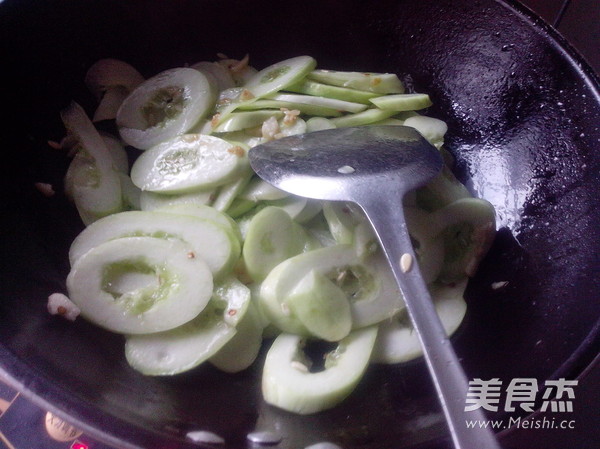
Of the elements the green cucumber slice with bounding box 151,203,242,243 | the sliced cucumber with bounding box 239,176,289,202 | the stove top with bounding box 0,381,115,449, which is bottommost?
the stove top with bounding box 0,381,115,449

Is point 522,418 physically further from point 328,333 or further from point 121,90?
point 121,90

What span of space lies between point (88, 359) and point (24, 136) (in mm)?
528

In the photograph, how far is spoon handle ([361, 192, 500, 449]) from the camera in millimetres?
627

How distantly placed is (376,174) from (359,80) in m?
0.37

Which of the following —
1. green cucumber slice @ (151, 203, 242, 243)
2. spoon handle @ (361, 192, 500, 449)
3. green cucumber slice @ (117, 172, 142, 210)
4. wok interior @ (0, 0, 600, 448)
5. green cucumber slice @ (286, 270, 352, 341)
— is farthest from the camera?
green cucumber slice @ (117, 172, 142, 210)

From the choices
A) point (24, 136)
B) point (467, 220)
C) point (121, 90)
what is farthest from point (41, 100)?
point (467, 220)

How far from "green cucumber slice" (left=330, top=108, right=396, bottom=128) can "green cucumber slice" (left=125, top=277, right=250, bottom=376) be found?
0.51 meters

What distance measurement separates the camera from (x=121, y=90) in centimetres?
126

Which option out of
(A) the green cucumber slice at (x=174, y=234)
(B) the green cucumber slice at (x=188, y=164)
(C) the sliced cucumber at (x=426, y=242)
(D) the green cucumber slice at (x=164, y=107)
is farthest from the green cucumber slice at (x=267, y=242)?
(D) the green cucumber slice at (x=164, y=107)

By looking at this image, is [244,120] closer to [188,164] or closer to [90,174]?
[188,164]

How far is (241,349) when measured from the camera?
0.92 m

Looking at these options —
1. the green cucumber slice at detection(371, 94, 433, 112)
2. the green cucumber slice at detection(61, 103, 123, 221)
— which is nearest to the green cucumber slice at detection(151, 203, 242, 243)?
the green cucumber slice at detection(61, 103, 123, 221)

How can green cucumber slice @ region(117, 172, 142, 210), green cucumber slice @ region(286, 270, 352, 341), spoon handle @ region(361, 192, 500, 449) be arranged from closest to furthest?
spoon handle @ region(361, 192, 500, 449), green cucumber slice @ region(286, 270, 352, 341), green cucumber slice @ region(117, 172, 142, 210)

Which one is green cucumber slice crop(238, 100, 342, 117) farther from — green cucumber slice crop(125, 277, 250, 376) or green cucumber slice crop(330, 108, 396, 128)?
green cucumber slice crop(125, 277, 250, 376)
